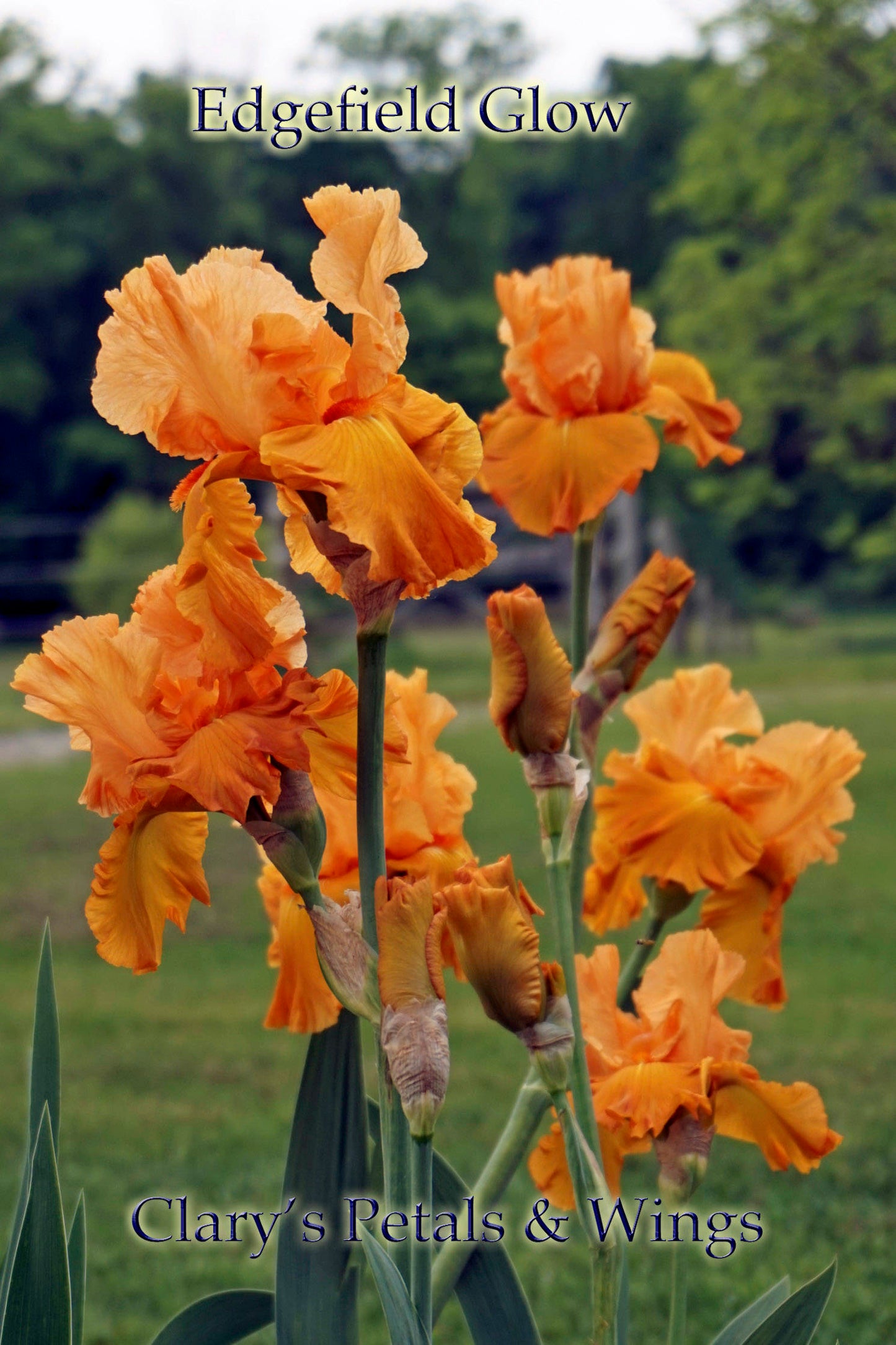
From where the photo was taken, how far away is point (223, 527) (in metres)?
0.69

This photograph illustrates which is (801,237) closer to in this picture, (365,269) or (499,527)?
(499,527)

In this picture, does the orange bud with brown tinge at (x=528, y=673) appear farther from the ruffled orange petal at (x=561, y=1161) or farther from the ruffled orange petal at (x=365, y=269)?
the ruffled orange petal at (x=561, y=1161)

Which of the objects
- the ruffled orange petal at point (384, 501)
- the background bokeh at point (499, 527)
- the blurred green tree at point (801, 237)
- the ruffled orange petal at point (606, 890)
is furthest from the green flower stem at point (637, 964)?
the blurred green tree at point (801, 237)

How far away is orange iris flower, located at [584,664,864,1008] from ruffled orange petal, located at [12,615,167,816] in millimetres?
321

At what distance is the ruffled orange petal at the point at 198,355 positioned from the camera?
0.69m

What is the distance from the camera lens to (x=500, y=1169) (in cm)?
80

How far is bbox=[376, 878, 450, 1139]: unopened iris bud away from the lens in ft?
Result: 2.14

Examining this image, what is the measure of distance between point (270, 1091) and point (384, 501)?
2.74 m

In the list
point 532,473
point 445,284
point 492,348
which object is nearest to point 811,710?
point 532,473

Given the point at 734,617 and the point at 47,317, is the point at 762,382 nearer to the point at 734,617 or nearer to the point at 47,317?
the point at 734,617

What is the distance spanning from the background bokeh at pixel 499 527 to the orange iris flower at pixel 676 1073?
799mm

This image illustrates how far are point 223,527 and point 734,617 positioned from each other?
15.3 meters

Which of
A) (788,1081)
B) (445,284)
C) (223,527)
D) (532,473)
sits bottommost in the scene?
(788,1081)

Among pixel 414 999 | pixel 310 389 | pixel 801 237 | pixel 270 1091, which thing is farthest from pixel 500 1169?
pixel 801 237
